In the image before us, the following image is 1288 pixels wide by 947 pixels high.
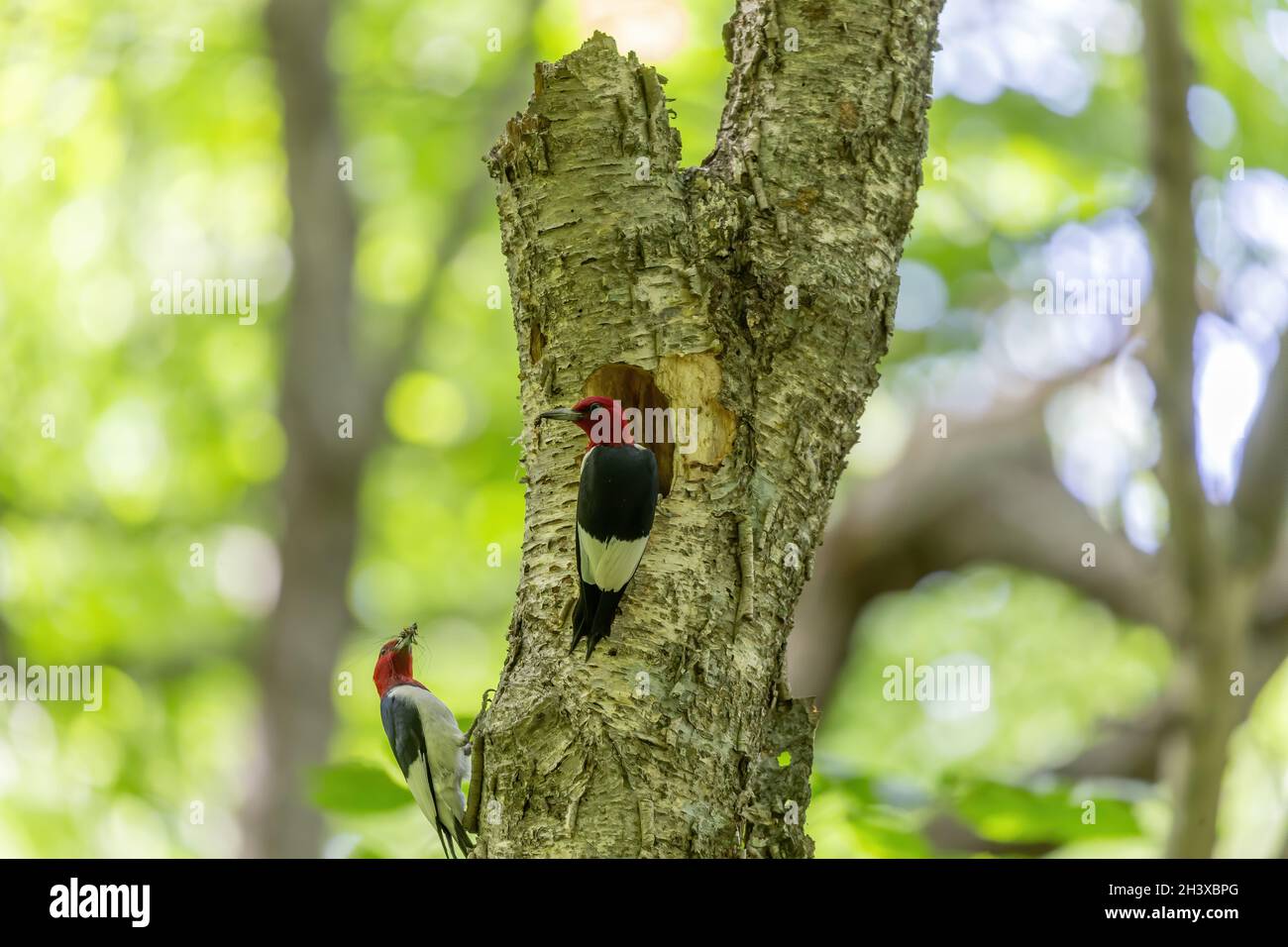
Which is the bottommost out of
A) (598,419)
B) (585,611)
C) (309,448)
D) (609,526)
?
(585,611)

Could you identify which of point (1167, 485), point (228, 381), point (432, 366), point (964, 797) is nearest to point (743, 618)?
point (964, 797)

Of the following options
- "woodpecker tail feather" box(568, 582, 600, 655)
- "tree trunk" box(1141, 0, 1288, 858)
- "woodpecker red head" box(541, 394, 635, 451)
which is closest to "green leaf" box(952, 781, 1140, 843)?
"tree trunk" box(1141, 0, 1288, 858)

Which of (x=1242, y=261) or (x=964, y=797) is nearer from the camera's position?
(x=964, y=797)

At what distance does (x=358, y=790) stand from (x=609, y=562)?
35.3 inches

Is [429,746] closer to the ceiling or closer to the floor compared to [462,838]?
closer to the ceiling

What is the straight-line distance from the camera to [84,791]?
28.1ft

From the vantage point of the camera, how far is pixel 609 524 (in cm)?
204

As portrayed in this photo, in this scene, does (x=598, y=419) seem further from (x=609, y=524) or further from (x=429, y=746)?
(x=429, y=746)

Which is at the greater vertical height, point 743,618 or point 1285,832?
point 743,618

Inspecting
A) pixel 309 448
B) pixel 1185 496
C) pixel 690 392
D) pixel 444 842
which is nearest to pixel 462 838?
pixel 444 842
